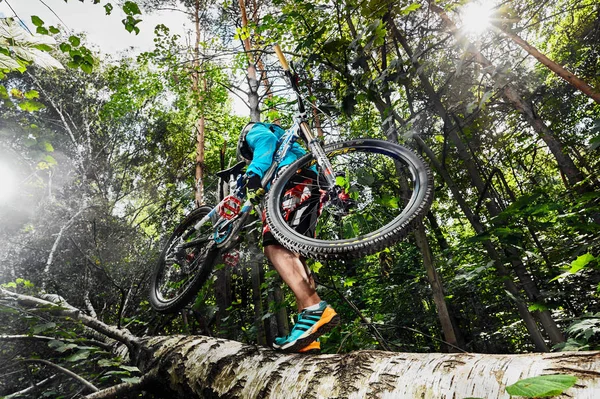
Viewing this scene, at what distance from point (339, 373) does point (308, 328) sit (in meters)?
0.66

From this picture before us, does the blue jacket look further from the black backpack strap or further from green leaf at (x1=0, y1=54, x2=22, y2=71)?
green leaf at (x1=0, y1=54, x2=22, y2=71)

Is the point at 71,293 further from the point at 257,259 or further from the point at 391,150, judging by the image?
the point at 391,150

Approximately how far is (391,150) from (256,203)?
107 centimetres

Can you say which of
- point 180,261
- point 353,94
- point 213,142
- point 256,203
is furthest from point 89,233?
point 353,94

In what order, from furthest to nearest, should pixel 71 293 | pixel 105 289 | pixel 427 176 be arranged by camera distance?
pixel 71 293 → pixel 105 289 → pixel 427 176

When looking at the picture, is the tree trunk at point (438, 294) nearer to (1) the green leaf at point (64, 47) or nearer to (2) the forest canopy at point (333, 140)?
(2) the forest canopy at point (333, 140)

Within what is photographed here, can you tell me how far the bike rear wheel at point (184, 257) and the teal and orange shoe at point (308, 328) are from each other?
1.67m

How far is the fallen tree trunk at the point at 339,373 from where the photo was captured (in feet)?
2.45

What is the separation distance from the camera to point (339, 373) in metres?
1.09

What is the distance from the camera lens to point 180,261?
3.85 m

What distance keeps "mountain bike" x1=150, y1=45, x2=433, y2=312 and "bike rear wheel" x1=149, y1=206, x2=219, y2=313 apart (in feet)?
0.06

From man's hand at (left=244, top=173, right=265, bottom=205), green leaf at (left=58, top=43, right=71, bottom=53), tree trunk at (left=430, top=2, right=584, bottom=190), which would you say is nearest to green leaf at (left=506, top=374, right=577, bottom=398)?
man's hand at (left=244, top=173, right=265, bottom=205)

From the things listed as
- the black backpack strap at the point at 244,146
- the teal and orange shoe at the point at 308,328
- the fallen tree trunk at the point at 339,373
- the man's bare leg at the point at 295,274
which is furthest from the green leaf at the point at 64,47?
the teal and orange shoe at the point at 308,328

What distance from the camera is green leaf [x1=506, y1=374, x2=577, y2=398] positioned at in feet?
1.69
